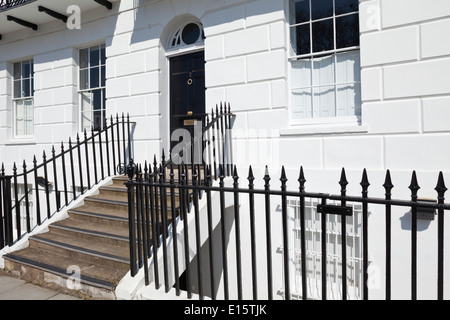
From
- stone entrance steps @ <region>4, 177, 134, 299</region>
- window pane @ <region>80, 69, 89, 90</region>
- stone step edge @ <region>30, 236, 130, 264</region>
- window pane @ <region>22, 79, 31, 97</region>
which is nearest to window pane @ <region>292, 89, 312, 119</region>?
stone entrance steps @ <region>4, 177, 134, 299</region>

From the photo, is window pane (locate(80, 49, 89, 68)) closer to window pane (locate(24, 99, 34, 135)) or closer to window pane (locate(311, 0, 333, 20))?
window pane (locate(24, 99, 34, 135))

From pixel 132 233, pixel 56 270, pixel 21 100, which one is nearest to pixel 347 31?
pixel 132 233

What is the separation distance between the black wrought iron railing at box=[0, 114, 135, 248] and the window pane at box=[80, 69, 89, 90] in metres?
1.30

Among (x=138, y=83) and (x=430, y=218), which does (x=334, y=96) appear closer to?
(x=430, y=218)

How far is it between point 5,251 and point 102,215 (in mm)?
1448

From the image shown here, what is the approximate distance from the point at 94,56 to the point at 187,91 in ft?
9.15

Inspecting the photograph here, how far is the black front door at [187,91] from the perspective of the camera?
6145 millimetres

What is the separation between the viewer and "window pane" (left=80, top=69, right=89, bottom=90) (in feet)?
24.5

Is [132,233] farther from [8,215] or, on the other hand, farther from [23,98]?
[23,98]

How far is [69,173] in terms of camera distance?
696 cm

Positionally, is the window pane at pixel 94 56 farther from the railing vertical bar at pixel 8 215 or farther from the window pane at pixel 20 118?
the railing vertical bar at pixel 8 215

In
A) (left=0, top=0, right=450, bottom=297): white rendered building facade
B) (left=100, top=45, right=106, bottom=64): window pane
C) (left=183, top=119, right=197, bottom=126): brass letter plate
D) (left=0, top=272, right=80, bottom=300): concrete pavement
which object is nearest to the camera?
(left=0, top=272, right=80, bottom=300): concrete pavement
